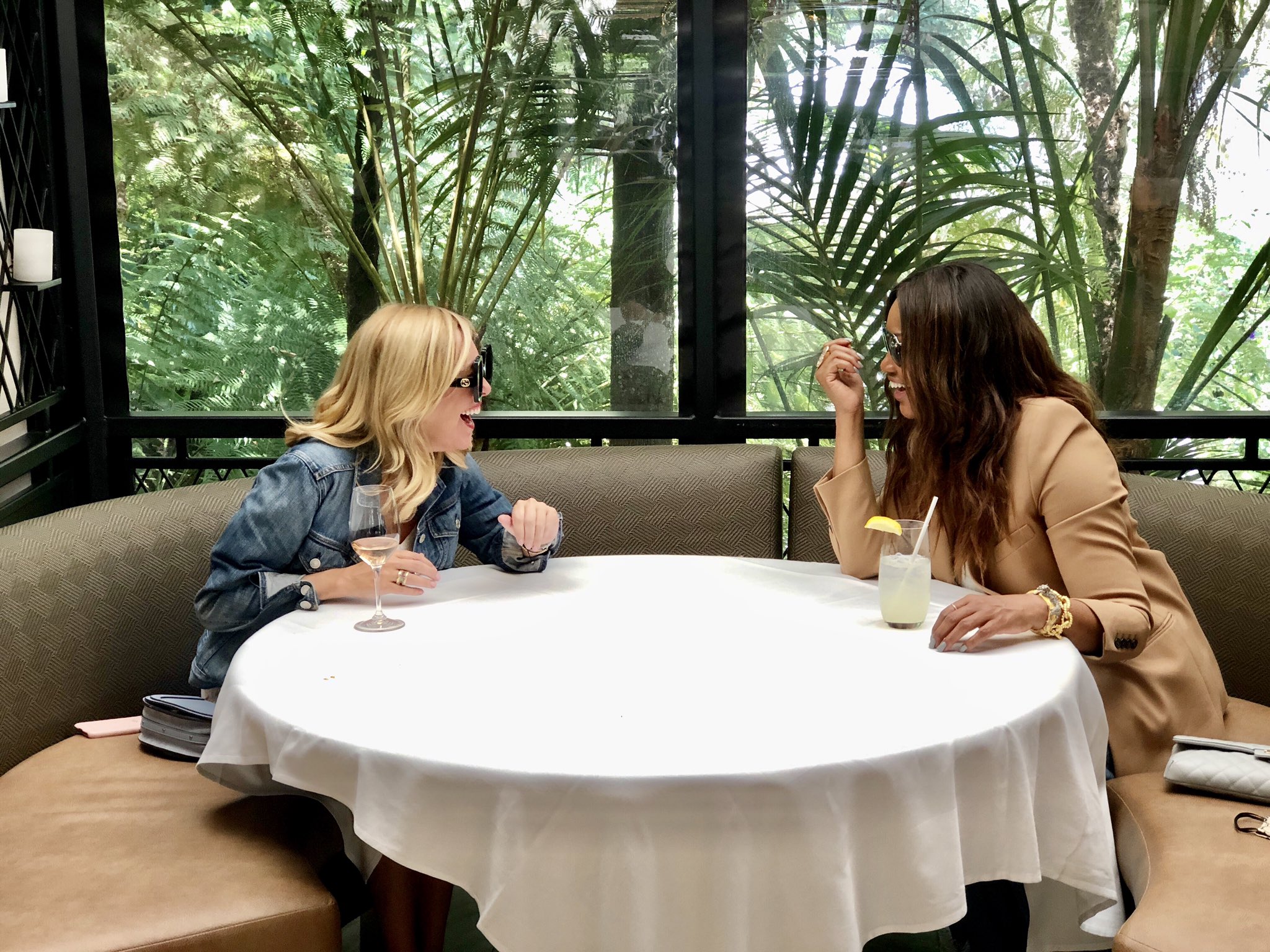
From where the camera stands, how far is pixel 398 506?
2129 millimetres

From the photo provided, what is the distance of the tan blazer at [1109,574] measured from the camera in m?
1.98

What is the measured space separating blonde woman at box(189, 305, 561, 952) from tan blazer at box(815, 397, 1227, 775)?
86 cm

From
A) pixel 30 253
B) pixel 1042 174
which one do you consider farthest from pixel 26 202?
pixel 1042 174

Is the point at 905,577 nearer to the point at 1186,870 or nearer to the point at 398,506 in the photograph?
the point at 1186,870

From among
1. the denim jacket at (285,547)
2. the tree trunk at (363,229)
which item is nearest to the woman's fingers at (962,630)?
the denim jacket at (285,547)

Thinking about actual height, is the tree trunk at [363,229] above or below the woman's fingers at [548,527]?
above

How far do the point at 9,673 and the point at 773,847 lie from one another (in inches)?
58.4

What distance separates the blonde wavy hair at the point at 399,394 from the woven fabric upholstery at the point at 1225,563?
1.57m

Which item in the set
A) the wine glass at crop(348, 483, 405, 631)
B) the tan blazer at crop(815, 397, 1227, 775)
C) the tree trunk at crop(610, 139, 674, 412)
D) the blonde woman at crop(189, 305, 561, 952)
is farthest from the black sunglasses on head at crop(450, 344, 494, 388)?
the tree trunk at crop(610, 139, 674, 412)

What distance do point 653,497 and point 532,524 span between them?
83cm

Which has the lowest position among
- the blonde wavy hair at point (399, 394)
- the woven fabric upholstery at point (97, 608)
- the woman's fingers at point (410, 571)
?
the woven fabric upholstery at point (97, 608)

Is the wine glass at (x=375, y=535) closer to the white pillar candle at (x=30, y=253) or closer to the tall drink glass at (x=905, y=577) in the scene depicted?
the tall drink glass at (x=905, y=577)

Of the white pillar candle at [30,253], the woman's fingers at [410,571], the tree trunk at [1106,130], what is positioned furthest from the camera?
the tree trunk at [1106,130]

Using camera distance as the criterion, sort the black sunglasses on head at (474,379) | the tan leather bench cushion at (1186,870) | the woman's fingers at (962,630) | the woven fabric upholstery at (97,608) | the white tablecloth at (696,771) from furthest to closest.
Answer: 1. the black sunglasses on head at (474,379)
2. the woven fabric upholstery at (97,608)
3. the woman's fingers at (962,630)
4. the tan leather bench cushion at (1186,870)
5. the white tablecloth at (696,771)
